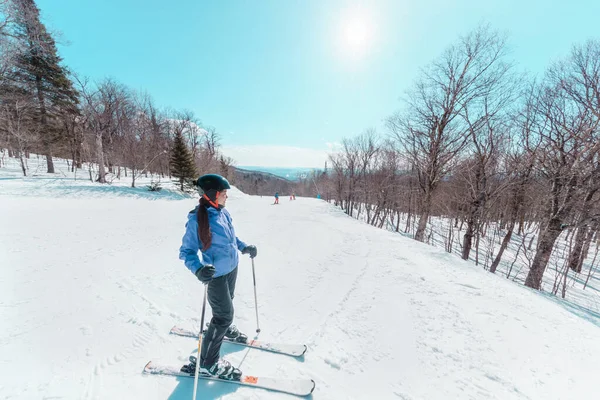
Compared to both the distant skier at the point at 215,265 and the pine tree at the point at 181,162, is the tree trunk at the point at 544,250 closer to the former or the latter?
the distant skier at the point at 215,265

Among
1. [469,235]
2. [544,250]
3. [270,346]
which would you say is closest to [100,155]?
[270,346]

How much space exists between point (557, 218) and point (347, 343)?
10.1 meters

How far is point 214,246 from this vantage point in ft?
7.38

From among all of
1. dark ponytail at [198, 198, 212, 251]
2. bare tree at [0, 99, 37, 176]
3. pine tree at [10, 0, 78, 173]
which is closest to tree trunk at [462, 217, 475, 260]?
dark ponytail at [198, 198, 212, 251]

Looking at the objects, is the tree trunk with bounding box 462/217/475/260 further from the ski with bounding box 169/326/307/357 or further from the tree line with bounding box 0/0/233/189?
the tree line with bounding box 0/0/233/189

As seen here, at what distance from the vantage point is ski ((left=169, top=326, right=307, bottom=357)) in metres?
2.66

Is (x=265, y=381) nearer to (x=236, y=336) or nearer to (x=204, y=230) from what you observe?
(x=236, y=336)

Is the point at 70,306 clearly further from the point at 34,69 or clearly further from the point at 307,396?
the point at 34,69

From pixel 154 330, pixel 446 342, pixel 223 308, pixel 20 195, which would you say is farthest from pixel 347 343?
pixel 20 195

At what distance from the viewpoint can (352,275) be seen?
16.8 ft

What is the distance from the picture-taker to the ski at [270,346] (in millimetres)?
2660

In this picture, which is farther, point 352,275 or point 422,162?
point 422,162

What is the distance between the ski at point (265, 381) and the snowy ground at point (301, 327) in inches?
2.4

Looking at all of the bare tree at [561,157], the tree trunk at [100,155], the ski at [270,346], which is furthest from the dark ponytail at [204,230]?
the tree trunk at [100,155]
